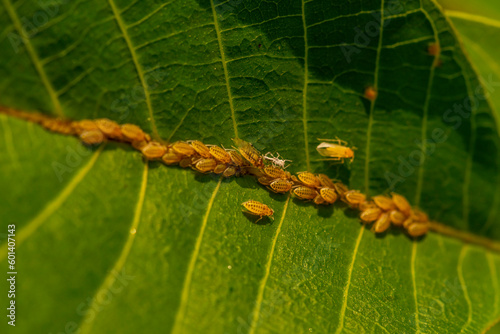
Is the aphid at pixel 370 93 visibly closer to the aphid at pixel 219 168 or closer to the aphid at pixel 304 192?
the aphid at pixel 304 192

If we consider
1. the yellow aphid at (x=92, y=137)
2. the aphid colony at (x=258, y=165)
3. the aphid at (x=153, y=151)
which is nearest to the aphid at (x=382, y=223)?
the aphid colony at (x=258, y=165)

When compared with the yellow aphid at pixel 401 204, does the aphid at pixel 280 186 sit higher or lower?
higher

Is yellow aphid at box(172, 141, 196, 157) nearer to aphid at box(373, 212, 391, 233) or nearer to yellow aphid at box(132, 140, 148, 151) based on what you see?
yellow aphid at box(132, 140, 148, 151)

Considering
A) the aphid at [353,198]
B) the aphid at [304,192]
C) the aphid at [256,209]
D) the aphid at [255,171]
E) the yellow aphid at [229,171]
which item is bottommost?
the aphid at [353,198]

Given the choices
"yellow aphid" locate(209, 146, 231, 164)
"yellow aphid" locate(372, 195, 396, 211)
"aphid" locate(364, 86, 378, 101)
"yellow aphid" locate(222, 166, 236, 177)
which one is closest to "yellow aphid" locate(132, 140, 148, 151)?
"yellow aphid" locate(209, 146, 231, 164)

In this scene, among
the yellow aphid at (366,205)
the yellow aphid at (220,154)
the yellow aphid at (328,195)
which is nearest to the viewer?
the yellow aphid at (220,154)

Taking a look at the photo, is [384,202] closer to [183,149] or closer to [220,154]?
[220,154]

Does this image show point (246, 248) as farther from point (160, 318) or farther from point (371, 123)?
point (371, 123)

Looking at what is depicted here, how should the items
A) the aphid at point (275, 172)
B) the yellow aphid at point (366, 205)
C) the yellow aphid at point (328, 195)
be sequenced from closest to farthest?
the aphid at point (275, 172) → the yellow aphid at point (328, 195) → the yellow aphid at point (366, 205)

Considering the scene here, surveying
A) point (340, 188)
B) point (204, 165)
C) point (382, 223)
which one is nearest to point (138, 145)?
point (204, 165)
